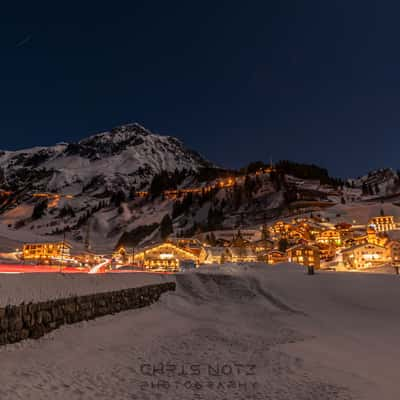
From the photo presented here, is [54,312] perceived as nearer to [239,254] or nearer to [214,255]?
[214,255]

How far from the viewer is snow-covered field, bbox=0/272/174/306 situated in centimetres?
1008

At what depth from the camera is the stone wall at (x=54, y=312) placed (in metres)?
9.49

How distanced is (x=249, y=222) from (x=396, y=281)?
130 metres

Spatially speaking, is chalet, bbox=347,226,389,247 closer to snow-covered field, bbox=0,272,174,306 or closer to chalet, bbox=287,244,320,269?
chalet, bbox=287,244,320,269

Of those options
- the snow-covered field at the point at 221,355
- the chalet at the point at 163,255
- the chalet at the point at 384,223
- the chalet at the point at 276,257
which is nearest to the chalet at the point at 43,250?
the chalet at the point at 163,255

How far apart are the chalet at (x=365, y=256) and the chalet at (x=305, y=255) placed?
22.4ft

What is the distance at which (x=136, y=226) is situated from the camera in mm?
174500

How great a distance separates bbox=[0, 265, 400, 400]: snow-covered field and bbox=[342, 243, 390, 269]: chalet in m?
57.9

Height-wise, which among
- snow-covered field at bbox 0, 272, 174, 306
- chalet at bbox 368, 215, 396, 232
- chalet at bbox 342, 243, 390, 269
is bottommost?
chalet at bbox 342, 243, 390, 269

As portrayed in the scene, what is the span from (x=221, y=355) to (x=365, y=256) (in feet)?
246

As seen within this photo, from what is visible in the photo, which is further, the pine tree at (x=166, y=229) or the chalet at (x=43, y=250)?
the pine tree at (x=166, y=229)

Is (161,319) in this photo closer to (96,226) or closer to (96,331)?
(96,331)

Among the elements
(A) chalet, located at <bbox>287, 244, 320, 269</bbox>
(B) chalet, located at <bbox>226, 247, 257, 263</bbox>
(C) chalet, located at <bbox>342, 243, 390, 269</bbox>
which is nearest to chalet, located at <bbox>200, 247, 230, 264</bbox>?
(B) chalet, located at <bbox>226, 247, 257, 263</bbox>

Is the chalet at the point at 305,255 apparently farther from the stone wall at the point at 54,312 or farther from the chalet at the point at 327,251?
the stone wall at the point at 54,312
